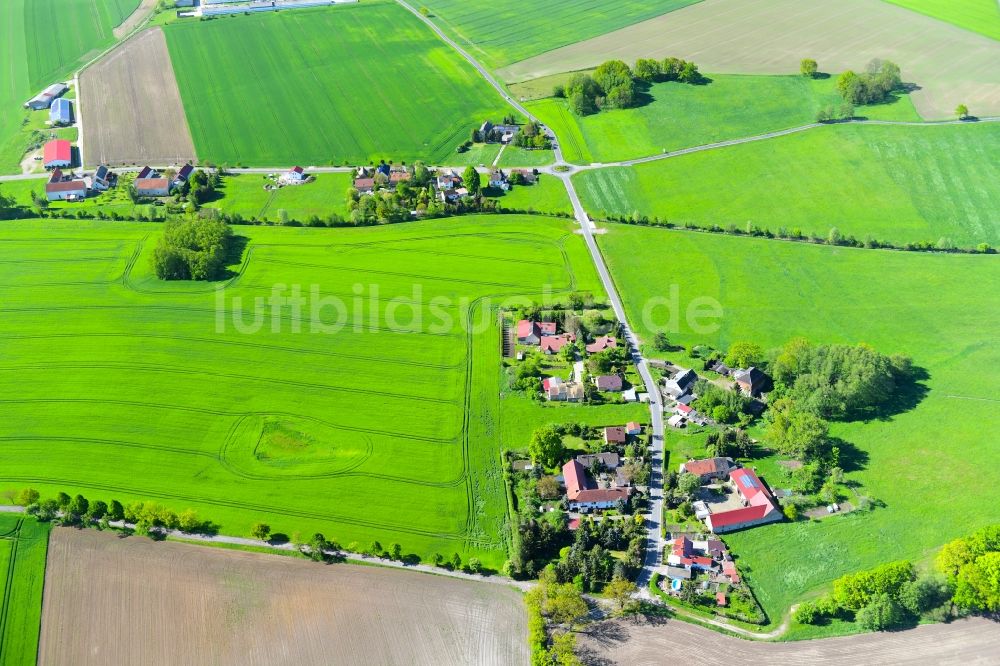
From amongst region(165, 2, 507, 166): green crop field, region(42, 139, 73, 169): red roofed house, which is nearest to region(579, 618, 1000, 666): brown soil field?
region(165, 2, 507, 166): green crop field

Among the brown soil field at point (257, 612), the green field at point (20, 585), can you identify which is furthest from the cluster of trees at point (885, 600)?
the green field at point (20, 585)

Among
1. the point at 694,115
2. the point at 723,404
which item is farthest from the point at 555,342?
the point at 694,115

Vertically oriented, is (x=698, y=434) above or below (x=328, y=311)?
below

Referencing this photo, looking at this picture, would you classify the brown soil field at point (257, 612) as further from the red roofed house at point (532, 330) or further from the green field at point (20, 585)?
the red roofed house at point (532, 330)

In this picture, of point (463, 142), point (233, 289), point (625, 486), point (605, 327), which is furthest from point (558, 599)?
point (463, 142)

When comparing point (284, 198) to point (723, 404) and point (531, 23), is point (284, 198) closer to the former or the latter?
point (723, 404)

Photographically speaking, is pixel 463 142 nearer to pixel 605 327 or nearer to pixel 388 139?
pixel 388 139

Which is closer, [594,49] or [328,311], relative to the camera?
[328,311]

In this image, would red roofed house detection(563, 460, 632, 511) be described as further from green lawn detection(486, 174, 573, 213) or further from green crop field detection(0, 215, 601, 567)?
green lawn detection(486, 174, 573, 213)
